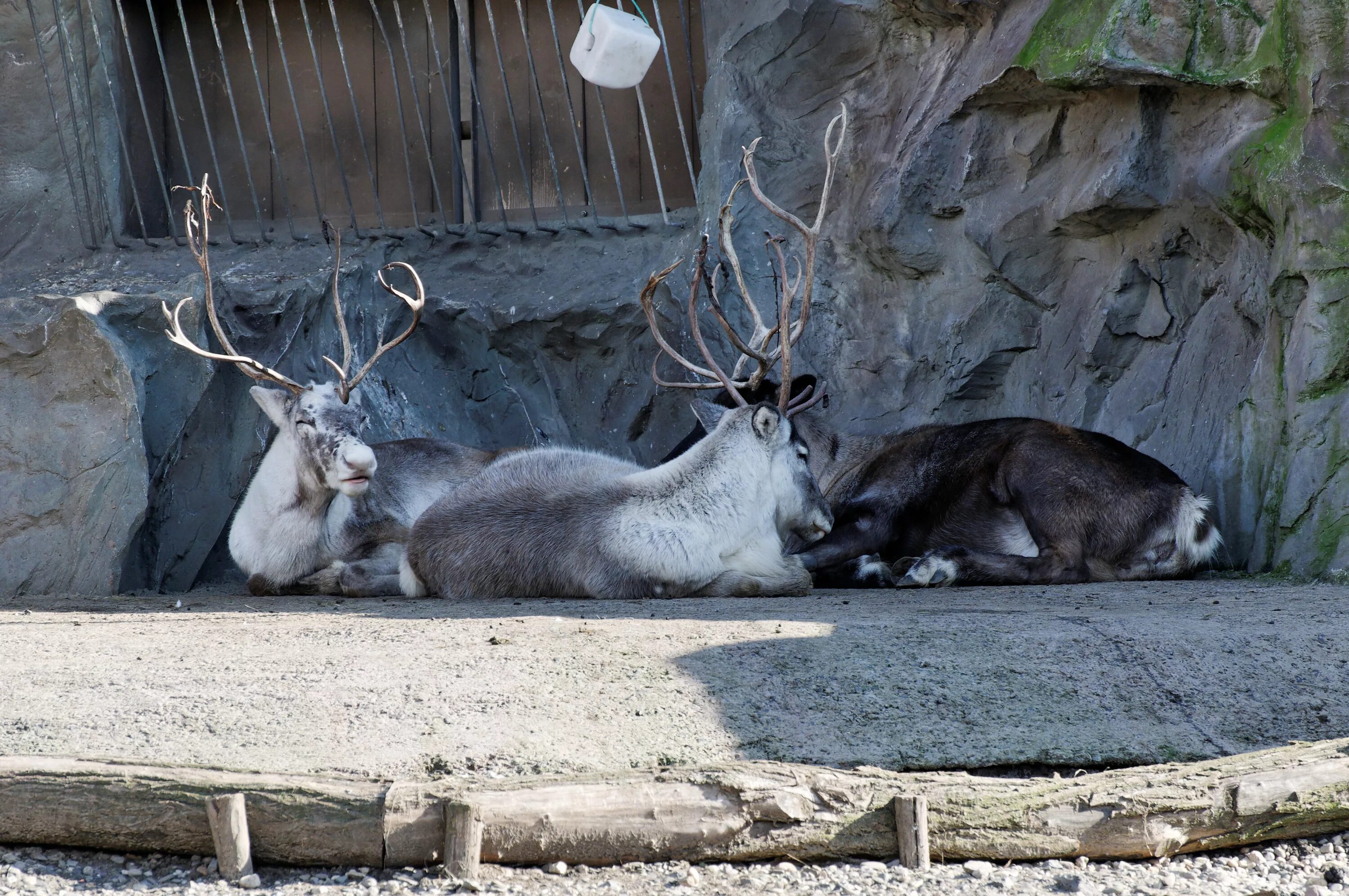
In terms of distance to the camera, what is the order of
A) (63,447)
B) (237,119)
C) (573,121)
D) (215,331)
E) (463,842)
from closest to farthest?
(463,842) → (215,331) → (63,447) → (573,121) → (237,119)

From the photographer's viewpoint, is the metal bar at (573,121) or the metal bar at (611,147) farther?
the metal bar at (573,121)

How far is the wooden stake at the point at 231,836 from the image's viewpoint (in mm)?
2371

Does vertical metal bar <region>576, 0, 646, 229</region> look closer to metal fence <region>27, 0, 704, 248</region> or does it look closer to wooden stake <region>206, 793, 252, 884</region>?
metal fence <region>27, 0, 704, 248</region>

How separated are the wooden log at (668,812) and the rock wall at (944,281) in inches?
98.8

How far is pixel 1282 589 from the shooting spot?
435 centimetres

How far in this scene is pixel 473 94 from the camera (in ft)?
23.7

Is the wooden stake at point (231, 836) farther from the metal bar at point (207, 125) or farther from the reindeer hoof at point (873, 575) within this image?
the metal bar at point (207, 125)

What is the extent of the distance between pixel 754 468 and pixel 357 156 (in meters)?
3.97

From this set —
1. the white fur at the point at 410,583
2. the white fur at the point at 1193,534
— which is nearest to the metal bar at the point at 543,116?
the white fur at the point at 410,583

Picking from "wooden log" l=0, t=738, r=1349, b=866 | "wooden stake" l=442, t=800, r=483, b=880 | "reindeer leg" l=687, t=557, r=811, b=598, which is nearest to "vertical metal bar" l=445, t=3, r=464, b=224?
"reindeer leg" l=687, t=557, r=811, b=598

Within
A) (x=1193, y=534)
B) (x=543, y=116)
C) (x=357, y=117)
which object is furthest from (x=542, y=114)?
(x=1193, y=534)

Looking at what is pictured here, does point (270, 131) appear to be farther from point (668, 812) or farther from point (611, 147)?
point (668, 812)

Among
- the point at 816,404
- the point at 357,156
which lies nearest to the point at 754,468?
the point at 816,404

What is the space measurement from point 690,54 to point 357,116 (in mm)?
1713
